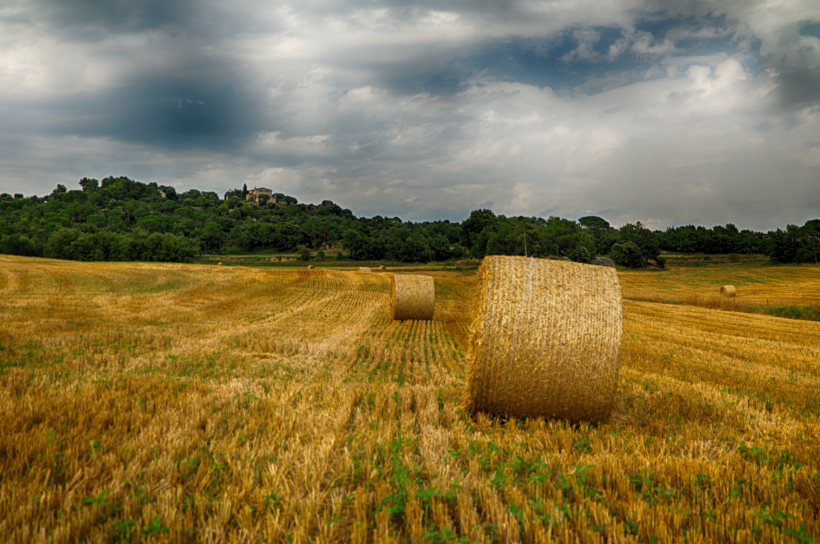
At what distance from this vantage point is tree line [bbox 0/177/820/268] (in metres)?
72.7

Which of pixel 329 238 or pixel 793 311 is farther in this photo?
pixel 329 238

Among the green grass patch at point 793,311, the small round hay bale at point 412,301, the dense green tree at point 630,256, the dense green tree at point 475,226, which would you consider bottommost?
the green grass patch at point 793,311

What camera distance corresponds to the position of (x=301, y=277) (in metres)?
35.2

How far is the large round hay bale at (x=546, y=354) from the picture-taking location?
564 centimetres

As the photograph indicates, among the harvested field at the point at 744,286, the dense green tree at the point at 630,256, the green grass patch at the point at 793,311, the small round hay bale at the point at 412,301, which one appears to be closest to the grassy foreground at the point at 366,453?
the small round hay bale at the point at 412,301

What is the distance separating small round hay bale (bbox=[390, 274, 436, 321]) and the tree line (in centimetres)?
5949

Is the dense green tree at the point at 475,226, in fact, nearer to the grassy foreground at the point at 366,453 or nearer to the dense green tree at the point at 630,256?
the dense green tree at the point at 630,256

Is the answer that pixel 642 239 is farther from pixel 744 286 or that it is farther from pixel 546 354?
pixel 546 354

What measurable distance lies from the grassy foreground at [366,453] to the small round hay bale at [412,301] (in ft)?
27.1

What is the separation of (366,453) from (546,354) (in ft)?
10.1

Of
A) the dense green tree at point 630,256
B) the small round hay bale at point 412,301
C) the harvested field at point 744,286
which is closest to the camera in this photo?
the small round hay bale at point 412,301

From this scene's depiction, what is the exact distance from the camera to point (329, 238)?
409 feet

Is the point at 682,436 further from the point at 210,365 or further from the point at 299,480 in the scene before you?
the point at 210,365

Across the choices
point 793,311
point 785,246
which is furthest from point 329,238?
point 793,311
